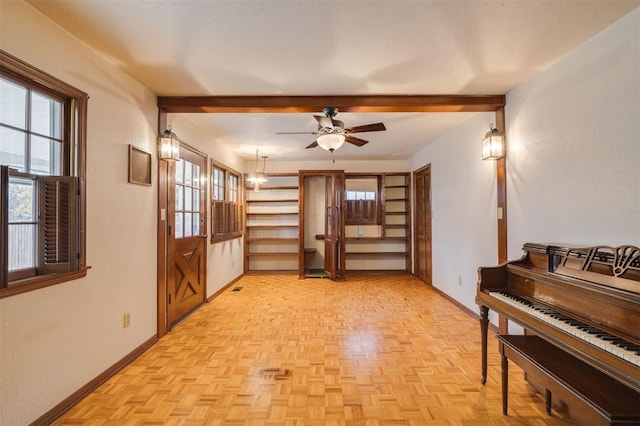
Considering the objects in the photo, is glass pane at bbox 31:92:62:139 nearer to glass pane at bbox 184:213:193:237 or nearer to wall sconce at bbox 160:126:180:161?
wall sconce at bbox 160:126:180:161

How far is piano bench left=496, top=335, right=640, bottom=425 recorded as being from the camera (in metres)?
1.20

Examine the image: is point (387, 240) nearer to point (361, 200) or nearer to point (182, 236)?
point (361, 200)

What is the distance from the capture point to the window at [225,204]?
175 inches

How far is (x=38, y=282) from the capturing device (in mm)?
1637

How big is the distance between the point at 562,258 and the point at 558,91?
1337 millimetres

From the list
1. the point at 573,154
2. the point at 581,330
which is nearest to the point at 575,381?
the point at 581,330

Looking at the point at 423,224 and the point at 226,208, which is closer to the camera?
the point at 226,208

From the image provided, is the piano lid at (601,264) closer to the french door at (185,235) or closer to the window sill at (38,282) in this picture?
the window sill at (38,282)

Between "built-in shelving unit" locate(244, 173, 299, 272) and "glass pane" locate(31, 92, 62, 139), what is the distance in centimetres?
429

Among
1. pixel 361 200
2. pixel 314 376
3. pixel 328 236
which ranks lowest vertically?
pixel 314 376

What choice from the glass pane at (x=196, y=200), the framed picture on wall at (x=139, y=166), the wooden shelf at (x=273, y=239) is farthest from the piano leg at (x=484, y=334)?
the wooden shelf at (x=273, y=239)

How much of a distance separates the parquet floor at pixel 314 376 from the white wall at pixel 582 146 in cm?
122

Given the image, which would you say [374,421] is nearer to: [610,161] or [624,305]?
[624,305]

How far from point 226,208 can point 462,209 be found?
366 cm
